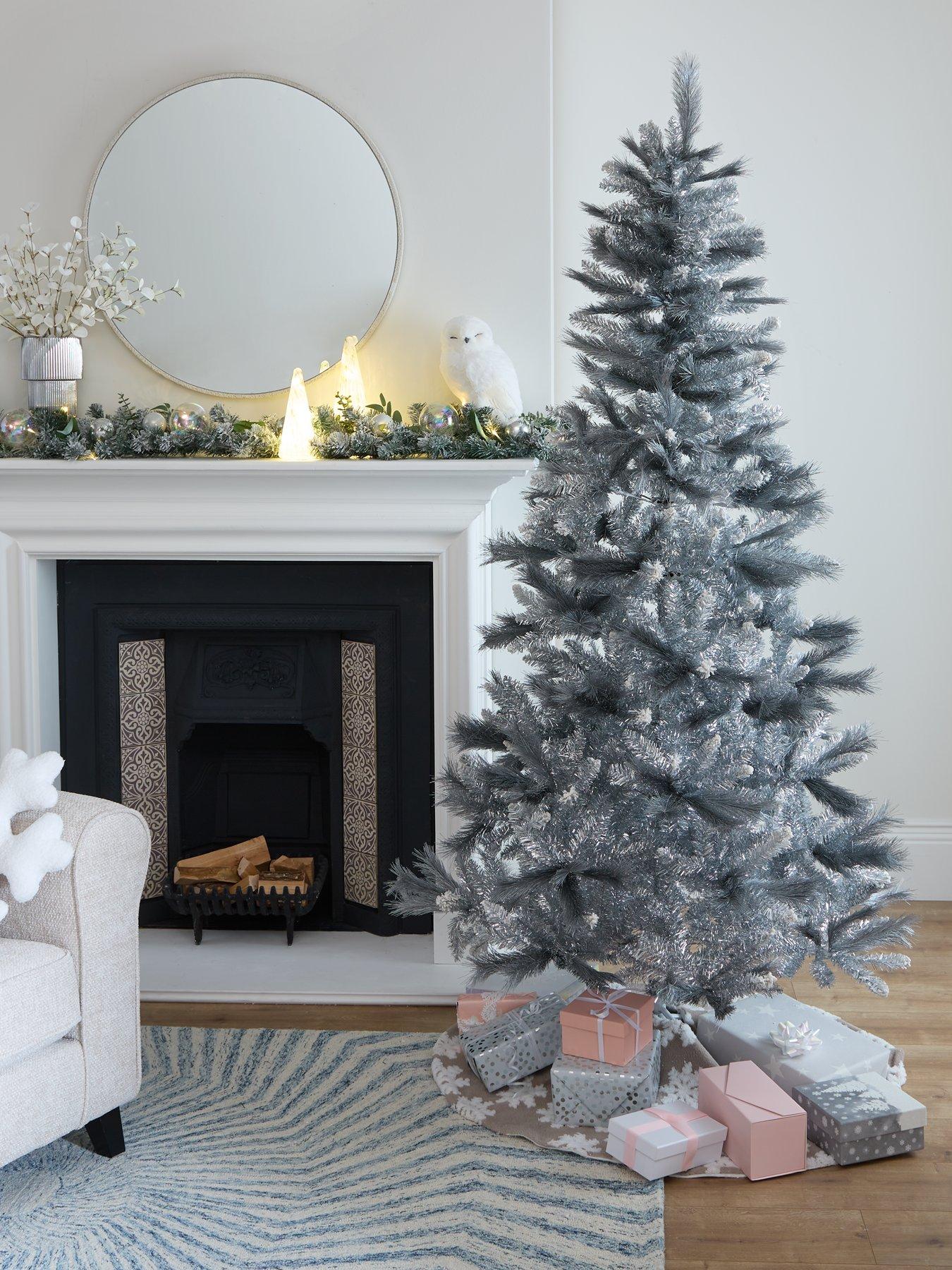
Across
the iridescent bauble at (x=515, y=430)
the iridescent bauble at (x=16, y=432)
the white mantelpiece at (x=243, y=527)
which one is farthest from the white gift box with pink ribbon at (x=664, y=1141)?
the iridescent bauble at (x=16, y=432)

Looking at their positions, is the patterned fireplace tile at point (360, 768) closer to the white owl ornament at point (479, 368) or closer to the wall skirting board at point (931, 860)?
the white owl ornament at point (479, 368)

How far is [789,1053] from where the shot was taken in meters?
2.18

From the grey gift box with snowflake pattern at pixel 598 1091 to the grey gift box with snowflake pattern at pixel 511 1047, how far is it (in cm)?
14

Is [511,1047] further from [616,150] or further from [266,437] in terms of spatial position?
[616,150]

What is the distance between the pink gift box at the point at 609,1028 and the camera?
2129 millimetres

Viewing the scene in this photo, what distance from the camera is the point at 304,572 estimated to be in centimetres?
290

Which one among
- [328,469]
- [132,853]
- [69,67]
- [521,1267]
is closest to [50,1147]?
[132,853]

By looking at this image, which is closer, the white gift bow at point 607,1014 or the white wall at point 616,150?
the white gift bow at point 607,1014

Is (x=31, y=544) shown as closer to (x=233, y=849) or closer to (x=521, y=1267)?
(x=233, y=849)

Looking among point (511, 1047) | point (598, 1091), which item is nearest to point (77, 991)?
point (511, 1047)

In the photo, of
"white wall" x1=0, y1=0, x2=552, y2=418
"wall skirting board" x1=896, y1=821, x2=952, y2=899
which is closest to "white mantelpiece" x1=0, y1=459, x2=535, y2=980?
"white wall" x1=0, y1=0, x2=552, y2=418

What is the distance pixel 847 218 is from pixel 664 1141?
2485 mm

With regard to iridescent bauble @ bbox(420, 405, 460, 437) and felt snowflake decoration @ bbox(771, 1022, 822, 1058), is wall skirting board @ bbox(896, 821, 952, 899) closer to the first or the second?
felt snowflake decoration @ bbox(771, 1022, 822, 1058)

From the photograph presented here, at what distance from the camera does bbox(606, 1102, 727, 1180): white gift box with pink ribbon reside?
1.95m
